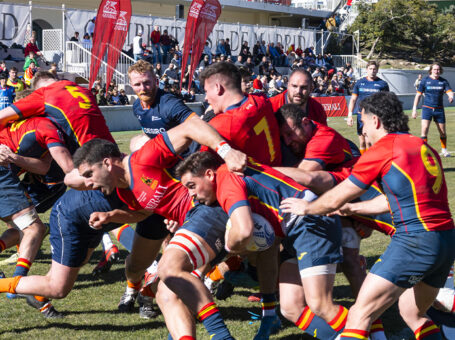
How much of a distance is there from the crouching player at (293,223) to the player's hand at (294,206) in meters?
0.11

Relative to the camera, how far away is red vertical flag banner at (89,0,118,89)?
2094 cm

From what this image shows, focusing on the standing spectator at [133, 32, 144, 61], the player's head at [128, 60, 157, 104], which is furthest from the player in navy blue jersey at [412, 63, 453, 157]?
the standing spectator at [133, 32, 144, 61]

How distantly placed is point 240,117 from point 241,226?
120 centimetres

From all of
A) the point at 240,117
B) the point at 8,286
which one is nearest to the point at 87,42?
the point at 8,286

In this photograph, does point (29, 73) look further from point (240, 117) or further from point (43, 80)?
point (240, 117)

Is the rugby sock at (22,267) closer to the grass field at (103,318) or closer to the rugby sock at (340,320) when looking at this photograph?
the grass field at (103,318)

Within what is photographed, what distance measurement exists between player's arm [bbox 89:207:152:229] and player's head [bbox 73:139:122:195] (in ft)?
1.10

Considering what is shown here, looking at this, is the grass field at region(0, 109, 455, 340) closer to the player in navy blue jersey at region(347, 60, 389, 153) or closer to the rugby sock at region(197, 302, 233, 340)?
the rugby sock at region(197, 302, 233, 340)

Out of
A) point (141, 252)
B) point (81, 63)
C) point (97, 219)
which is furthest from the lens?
point (81, 63)

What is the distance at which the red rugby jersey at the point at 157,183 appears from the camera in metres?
4.30

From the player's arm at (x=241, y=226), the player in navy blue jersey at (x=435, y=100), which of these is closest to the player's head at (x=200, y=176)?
the player's arm at (x=241, y=226)

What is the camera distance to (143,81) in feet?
19.1

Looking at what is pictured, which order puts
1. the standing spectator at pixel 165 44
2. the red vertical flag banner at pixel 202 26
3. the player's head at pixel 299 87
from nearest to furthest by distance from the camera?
1. the player's head at pixel 299 87
2. the red vertical flag banner at pixel 202 26
3. the standing spectator at pixel 165 44

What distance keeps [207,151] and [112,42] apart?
1981 cm
